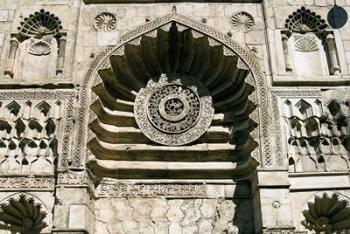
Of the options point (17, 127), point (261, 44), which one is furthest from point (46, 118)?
point (261, 44)

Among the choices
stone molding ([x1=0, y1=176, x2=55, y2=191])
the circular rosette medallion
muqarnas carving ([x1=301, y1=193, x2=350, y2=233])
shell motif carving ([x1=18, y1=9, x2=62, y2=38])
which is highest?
shell motif carving ([x1=18, y1=9, x2=62, y2=38])

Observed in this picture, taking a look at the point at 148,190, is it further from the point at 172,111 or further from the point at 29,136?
the point at 29,136

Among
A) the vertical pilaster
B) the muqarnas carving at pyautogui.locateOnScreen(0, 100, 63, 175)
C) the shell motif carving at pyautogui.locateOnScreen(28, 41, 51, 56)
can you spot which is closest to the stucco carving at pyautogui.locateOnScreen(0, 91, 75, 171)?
the muqarnas carving at pyautogui.locateOnScreen(0, 100, 63, 175)

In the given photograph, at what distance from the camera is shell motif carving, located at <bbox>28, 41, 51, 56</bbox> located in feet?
24.7

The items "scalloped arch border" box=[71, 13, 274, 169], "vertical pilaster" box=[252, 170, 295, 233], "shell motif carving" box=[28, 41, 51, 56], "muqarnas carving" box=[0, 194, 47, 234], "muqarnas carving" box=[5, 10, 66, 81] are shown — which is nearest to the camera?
"vertical pilaster" box=[252, 170, 295, 233]

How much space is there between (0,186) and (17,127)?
919 mm

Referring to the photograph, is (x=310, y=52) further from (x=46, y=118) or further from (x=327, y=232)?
(x=46, y=118)

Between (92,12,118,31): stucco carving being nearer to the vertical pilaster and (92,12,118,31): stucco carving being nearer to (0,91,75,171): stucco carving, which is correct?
(0,91,75,171): stucco carving

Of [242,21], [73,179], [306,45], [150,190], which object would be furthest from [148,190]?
[306,45]

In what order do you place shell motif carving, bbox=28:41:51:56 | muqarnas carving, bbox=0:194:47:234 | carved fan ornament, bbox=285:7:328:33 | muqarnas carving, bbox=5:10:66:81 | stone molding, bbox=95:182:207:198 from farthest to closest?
carved fan ornament, bbox=285:7:328:33 < shell motif carving, bbox=28:41:51:56 < muqarnas carving, bbox=5:10:66:81 < stone molding, bbox=95:182:207:198 < muqarnas carving, bbox=0:194:47:234

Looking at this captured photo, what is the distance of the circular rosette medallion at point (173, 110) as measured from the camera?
757cm

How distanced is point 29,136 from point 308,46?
4.59 meters

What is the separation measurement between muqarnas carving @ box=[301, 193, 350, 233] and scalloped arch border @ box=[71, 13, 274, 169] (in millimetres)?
880

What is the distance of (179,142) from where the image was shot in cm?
752
